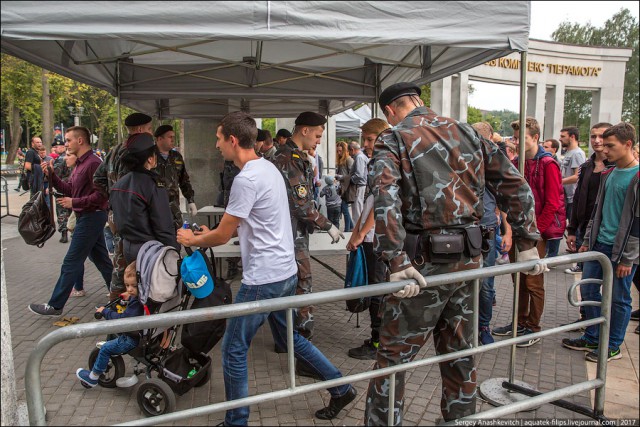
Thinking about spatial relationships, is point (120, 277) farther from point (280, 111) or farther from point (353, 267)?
point (280, 111)

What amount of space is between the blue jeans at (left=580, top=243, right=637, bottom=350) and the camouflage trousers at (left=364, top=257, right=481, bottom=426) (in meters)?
1.91

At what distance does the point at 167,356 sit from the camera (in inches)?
138

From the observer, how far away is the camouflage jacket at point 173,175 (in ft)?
20.3

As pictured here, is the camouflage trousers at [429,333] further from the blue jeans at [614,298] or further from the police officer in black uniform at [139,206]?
the blue jeans at [614,298]

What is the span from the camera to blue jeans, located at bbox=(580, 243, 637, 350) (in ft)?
13.3

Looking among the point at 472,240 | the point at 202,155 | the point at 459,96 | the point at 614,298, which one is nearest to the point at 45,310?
the point at 472,240

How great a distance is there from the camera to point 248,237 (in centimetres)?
296

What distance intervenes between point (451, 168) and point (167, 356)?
2.37 meters

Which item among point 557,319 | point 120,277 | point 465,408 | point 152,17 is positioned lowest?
point 557,319

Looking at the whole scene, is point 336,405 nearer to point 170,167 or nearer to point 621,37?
point 170,167

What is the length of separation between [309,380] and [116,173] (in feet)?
9.18

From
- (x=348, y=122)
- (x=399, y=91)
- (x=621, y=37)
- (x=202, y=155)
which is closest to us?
(x=399, y=91)

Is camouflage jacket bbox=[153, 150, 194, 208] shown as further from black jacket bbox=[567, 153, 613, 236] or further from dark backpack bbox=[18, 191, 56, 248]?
black jacket bbox=[567, 153, 613, 236]

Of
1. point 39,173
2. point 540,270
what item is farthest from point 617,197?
point 39,173
